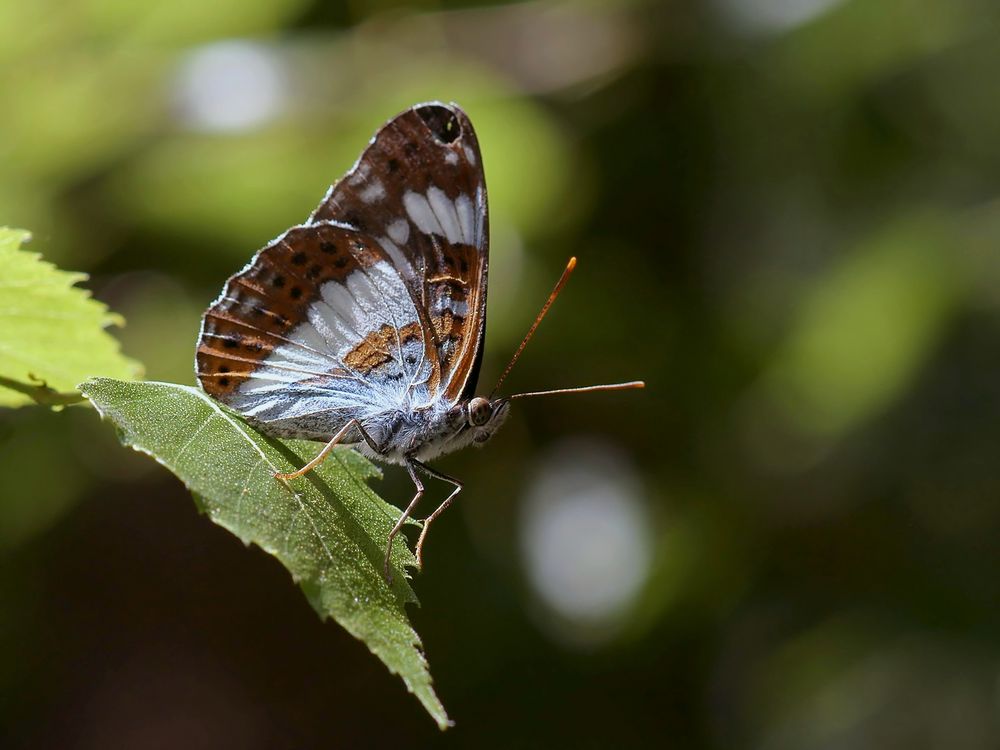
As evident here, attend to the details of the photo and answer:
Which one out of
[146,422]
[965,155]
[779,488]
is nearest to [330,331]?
[146,422]

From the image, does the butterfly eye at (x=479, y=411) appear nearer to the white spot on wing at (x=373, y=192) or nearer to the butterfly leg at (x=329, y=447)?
the butterfly leg at (x=329, y=447)

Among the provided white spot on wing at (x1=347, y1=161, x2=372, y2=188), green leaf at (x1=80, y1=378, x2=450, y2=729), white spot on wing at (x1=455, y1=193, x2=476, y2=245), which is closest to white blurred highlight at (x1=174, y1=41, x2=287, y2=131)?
white spot on wing at (x1=347, y1=161, x2=372, y2=188)

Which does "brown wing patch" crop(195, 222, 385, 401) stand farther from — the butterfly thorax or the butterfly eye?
the butterfly eye

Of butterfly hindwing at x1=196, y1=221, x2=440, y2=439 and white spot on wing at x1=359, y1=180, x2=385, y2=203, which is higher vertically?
white spot on wing at x1=359, y1=180, x2=385, y2=203

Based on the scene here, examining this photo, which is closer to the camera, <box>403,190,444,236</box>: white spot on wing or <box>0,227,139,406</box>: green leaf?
<box>0,227,139,406</box>: green leaf

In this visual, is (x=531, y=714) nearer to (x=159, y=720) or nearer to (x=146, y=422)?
(x=159, y=720)

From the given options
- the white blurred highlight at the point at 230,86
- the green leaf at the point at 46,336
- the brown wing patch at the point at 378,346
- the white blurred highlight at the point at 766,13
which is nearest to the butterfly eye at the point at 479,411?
the brown wing patch at the point at 378,346

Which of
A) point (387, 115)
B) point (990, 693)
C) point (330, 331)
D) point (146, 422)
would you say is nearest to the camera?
point (146, 422)

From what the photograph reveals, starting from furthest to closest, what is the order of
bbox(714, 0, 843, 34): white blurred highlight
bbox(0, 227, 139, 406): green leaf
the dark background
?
bbox(714, 0, 843, 34): white blurred highlight < the dark background < bbox(0, 227, 139, 406): green leaf
